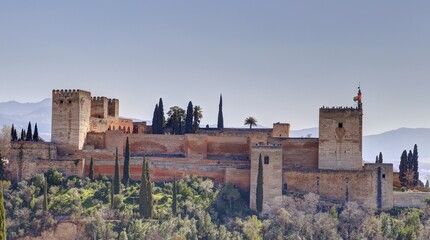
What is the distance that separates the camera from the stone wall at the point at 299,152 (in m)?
43.9

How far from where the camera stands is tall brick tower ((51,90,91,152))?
4500 cm

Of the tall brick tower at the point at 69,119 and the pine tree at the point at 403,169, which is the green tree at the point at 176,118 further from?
the pine tree at the point at 403,169

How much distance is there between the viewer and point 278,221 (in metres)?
39.8

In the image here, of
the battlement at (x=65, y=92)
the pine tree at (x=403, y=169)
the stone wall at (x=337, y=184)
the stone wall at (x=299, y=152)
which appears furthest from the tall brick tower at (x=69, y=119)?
the pine tree at (x=403, y=169)

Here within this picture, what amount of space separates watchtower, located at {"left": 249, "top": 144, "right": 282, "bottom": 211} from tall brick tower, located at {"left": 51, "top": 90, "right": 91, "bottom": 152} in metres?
11.2

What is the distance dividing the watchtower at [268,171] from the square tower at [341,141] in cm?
299

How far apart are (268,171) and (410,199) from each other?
8.48 metres

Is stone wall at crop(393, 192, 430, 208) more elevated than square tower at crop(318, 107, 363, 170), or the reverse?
square tower at crop(318, 107, 363, 170)

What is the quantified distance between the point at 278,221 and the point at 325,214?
2660 millimetres

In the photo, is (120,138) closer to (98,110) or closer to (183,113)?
(98,110)

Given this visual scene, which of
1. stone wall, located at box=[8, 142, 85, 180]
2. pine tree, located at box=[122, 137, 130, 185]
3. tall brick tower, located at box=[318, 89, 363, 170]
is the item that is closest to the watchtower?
tall brick tower, located at box=[318, 89, 363, 170]

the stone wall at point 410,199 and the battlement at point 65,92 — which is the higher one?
the battlement at point 65,92

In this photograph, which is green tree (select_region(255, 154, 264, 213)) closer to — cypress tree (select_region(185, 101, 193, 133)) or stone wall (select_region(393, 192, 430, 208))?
stone wall (select_region(393, 192, 430, 208))

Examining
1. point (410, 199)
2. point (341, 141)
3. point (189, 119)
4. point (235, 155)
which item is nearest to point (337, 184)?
point (341, 141)
